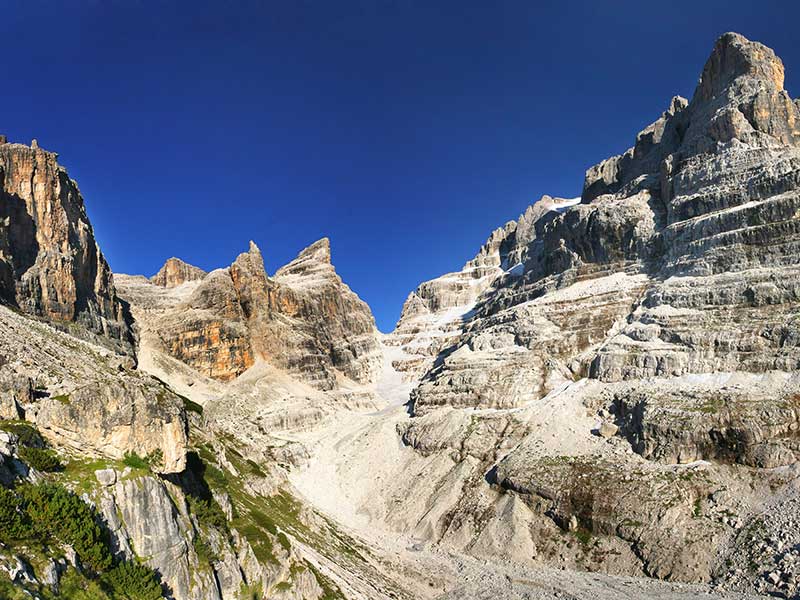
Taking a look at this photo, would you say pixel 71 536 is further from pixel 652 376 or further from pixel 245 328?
pixel 245 328

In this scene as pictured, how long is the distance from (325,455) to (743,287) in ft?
286

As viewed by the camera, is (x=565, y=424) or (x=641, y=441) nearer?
(x=641, y=441)

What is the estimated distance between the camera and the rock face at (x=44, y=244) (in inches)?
4097

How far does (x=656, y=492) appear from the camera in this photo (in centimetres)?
6291

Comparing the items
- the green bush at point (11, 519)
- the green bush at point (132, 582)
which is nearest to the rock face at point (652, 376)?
the green bush at point (132, 582)

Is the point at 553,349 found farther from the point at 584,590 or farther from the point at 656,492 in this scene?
the point at 584,590

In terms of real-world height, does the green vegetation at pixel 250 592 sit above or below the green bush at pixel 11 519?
below

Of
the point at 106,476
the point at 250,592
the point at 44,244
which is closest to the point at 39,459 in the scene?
the point at 106,476

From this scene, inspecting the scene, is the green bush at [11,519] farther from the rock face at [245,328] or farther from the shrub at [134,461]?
the rock face at [245,328]

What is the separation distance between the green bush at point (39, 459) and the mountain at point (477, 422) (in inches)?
4.6

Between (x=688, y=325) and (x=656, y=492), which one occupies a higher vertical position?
(x=688, y=325)

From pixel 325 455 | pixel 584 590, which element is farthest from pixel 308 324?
pixel 584 590

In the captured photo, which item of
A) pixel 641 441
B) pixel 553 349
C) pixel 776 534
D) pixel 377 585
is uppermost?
pixel 553 349

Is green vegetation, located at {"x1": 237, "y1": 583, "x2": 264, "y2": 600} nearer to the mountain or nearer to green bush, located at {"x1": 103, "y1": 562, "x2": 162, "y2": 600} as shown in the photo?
the mountain
